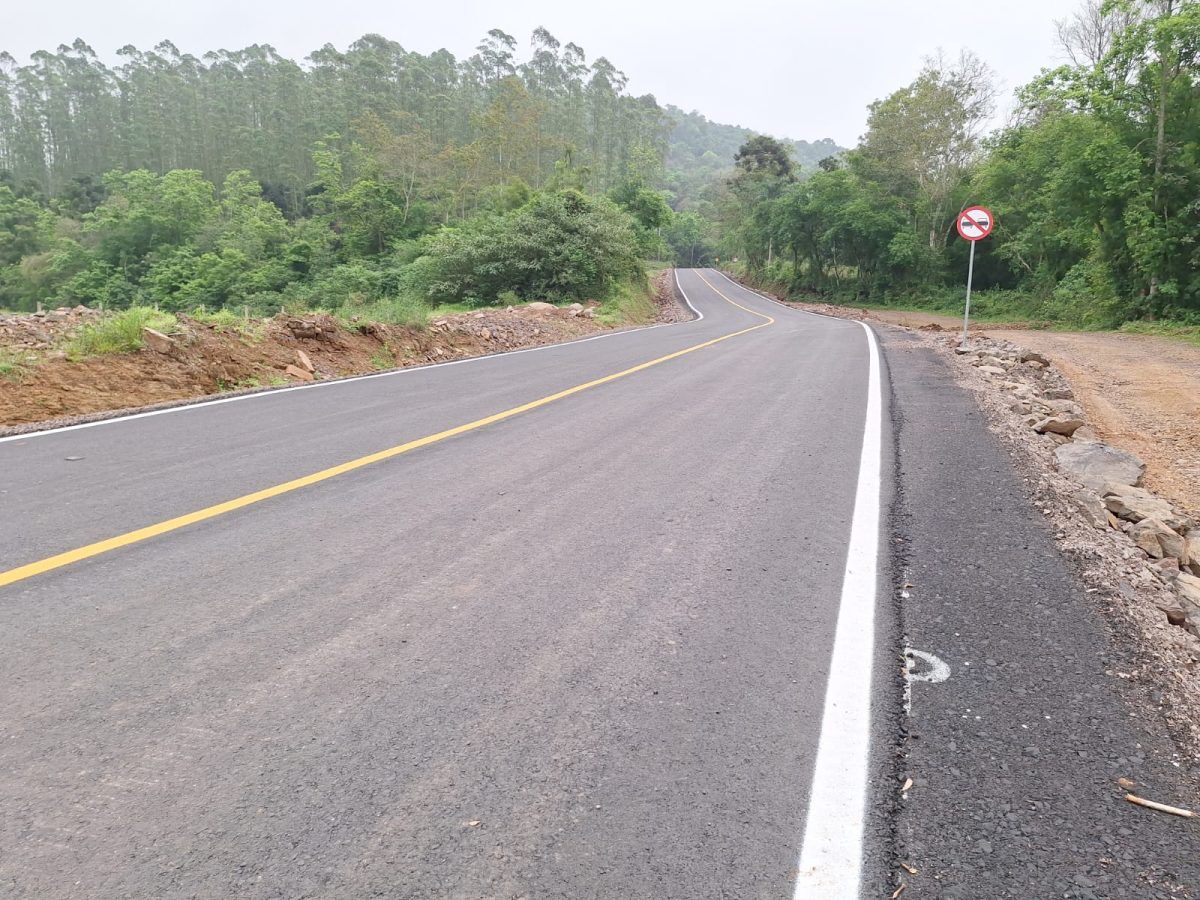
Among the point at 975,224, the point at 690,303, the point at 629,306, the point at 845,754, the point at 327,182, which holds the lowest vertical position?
the point at 845,754

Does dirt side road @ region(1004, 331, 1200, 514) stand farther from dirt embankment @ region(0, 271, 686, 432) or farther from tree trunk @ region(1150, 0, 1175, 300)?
dirt embankment @ region(0, 271, 686, 432)

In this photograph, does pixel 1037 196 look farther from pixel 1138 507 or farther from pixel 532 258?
pixel 1138 507

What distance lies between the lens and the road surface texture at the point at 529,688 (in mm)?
1736

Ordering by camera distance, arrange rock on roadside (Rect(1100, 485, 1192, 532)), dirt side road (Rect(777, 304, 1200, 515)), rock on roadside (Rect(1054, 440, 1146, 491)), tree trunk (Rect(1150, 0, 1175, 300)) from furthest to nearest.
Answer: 1. tree trunk (Rect(1150, 0, 1175, 300))
2. dirt side road (Rect(777, 304, 1200, 515))
3. rock on roadside (Rect(1054, 440, 1146, 491))
4. rock on roadside (Rect(1100, 485, 1192, 532))

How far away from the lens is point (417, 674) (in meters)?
2.51

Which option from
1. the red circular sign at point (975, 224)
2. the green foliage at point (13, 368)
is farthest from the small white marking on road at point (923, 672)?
the red circular sign at point (975, 224)

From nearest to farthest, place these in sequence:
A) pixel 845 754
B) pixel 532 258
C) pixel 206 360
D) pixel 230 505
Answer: pixel 845 754
pixel 230 505
pixel 206 360
pixel 532 258

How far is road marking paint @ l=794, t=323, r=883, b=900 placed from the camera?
5.60ft

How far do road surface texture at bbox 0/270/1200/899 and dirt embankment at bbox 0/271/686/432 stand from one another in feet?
10.3

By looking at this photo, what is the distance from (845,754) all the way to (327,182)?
5583 cm

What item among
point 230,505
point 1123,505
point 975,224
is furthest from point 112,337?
point 975,224

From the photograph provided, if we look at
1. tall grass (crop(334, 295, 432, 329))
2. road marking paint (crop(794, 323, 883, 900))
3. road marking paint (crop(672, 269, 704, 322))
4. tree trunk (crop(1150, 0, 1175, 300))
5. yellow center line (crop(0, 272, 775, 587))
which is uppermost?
tree trunk (crop(1150, 0, 1175, 300))

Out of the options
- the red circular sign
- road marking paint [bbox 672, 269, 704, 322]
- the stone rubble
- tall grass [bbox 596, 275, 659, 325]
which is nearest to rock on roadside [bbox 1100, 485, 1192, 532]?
the stone rubble

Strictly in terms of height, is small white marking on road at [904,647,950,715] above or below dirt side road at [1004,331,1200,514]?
below
